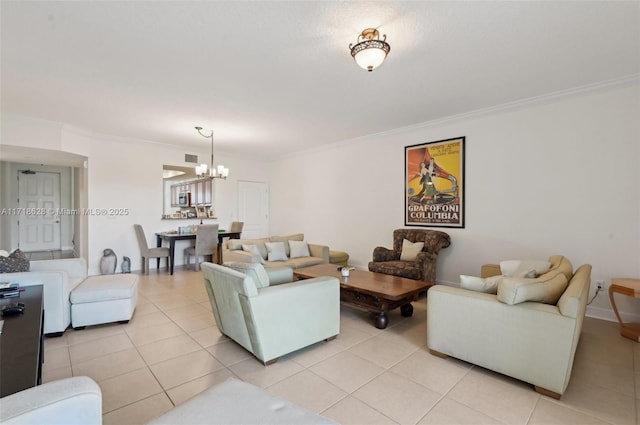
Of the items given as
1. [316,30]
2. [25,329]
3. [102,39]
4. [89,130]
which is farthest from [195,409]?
[89,130]

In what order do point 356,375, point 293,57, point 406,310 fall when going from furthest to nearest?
point 406,310 → point 293,57 → point 356,375

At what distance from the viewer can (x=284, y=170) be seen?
7.84m

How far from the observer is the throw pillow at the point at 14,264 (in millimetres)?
2836

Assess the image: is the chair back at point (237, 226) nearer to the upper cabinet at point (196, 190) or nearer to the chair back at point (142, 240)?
the upper cabinet at point (196, 190)

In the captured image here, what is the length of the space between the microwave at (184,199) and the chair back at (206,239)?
4.19 ft

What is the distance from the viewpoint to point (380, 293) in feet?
10.0

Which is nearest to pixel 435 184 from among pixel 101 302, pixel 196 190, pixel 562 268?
pixel 562 268

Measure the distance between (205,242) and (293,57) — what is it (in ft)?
14.4

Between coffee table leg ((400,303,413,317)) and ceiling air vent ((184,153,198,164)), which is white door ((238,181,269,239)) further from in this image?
coffee table leg ((400,303,413,317))

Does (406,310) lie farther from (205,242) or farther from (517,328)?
(205,242)

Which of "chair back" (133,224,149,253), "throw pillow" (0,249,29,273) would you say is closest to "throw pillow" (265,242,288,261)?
"chair back" (133,224,149,253)

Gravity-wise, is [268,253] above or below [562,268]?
below

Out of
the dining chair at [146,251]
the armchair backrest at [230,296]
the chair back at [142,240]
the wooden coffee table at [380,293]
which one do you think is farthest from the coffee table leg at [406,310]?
the chair back at [142,240]

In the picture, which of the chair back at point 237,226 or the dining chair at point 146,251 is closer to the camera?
the dining chair at point 146,251
